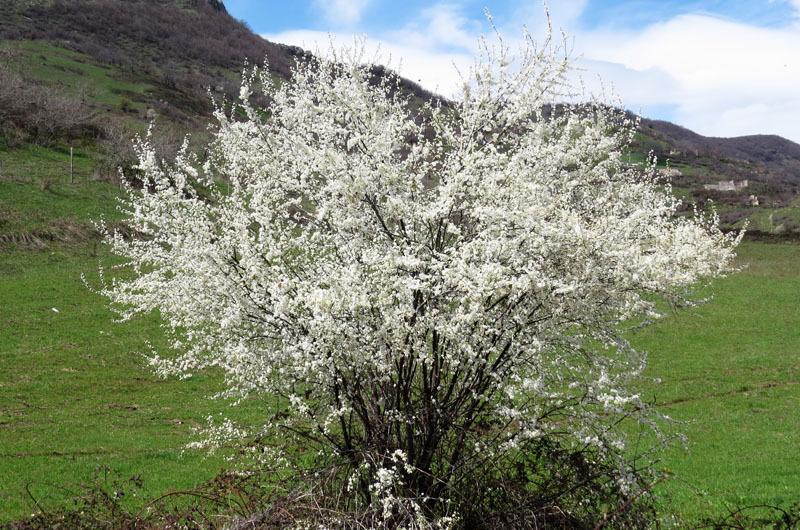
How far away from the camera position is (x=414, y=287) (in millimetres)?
5336

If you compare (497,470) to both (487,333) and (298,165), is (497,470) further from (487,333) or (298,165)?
(298,165)

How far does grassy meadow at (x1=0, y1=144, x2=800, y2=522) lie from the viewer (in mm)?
10891

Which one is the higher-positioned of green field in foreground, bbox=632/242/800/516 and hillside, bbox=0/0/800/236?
hillside, bbox=0/0/800/236

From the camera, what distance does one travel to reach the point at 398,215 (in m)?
6.33

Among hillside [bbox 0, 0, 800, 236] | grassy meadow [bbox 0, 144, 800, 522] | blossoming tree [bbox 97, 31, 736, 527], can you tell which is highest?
hillside [bbox 0, 0, 800, 236]

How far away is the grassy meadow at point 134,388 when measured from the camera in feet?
35.7

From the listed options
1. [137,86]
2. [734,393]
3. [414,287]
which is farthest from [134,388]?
[137,86]

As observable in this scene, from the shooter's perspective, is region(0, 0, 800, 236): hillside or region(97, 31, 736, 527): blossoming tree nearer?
region(97, 31, 736, 527): blossoming tree

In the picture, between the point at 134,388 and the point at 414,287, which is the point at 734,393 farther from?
the point at 134,388

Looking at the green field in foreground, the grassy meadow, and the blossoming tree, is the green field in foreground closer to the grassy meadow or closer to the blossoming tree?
the grassy meadow

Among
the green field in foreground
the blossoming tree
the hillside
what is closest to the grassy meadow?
the green field in foreground

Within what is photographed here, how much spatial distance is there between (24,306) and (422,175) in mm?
20343

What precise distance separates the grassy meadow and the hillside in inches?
280

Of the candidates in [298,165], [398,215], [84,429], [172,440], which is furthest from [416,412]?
[84,429]
